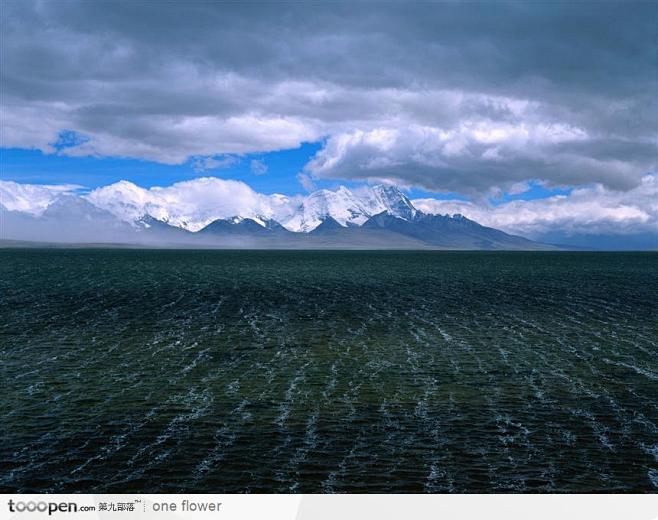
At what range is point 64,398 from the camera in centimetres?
4031

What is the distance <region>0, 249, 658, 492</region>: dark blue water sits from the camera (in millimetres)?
28625

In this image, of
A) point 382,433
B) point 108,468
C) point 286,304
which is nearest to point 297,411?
point 382,433

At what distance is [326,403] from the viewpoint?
3991 cm
